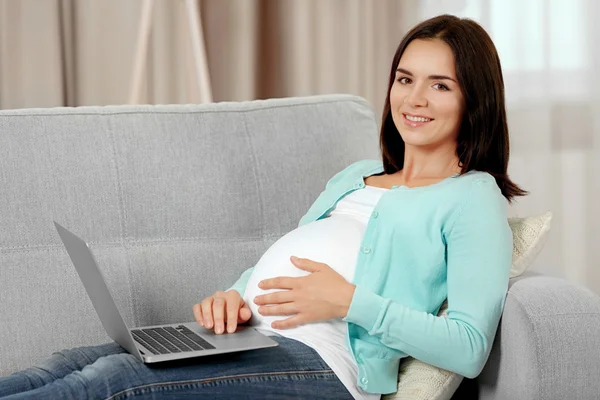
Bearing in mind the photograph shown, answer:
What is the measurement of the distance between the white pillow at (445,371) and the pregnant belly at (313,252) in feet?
0.62

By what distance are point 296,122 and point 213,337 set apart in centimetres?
64

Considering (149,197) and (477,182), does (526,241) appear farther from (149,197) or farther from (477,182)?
(149,197)

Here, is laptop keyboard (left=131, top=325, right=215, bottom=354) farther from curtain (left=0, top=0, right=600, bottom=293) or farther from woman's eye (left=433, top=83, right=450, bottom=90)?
curtain (left=0, top=0, right=600, bottom=293)

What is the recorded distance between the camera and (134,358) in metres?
1.32

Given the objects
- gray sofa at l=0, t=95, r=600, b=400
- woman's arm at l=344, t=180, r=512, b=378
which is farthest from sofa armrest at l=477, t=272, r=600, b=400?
gray sofa at l=0, t=95, r=600, b=400

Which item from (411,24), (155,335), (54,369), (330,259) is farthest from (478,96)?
(411,24)

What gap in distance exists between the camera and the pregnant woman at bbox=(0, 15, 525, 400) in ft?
4.34

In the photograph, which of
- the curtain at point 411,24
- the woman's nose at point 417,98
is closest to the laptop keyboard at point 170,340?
the woman's nose at point 417,98

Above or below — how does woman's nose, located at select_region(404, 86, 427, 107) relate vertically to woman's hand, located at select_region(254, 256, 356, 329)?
above

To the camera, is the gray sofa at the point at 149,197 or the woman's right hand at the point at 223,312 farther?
the gray sofa at the point at 149,197

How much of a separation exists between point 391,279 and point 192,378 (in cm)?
39

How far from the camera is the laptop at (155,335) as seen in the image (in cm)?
130

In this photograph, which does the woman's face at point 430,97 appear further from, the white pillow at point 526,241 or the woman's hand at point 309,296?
the woman's hand at point 309,296

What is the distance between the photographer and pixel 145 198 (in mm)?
1777
